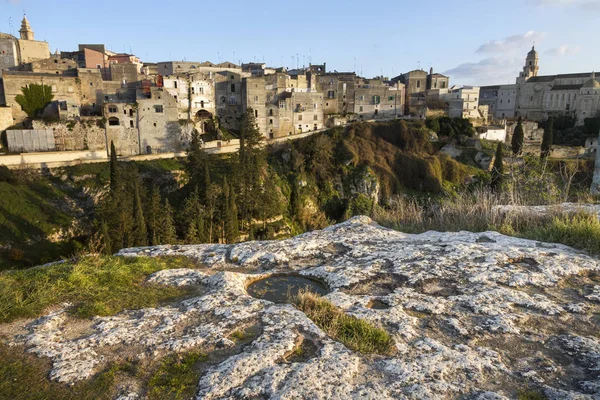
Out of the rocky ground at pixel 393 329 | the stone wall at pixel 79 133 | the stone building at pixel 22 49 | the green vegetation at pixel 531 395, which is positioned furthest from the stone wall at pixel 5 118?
the green vegetation at pixel 531 395

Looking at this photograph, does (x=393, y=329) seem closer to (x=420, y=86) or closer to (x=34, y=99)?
(x=34, y=99)

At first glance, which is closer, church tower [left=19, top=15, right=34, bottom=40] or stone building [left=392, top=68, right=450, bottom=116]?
church tower [left=19, top=15, right=34, bottom=40]

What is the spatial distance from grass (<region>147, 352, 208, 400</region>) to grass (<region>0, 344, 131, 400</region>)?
10.9 inches

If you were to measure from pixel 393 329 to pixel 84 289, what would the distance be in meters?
3.55

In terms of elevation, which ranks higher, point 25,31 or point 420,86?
point 25,31

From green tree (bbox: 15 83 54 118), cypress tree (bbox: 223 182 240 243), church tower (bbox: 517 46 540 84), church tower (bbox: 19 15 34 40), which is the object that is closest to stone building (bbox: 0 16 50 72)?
church tower (bbox: 19 15 34 40)

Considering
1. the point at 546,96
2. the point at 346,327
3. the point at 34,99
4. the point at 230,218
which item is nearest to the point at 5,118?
A: the point at 34,99

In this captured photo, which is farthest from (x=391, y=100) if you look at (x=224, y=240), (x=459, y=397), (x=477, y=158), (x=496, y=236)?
(x=459, y=397)

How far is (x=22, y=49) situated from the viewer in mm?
57875

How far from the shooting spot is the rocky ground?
10.00 feet

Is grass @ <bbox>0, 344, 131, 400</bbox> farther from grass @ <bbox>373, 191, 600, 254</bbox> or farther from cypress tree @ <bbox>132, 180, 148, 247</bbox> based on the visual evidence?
cypress tree @ <bbox>132, 180, 148, 247</bbox>

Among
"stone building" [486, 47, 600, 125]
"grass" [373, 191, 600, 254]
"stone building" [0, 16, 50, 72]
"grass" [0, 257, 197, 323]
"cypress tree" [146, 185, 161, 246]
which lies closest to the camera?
"grass" [0, 257, 197, 323]

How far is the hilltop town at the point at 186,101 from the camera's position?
4322 cm

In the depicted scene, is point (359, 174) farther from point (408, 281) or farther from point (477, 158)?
point (408, 281)
